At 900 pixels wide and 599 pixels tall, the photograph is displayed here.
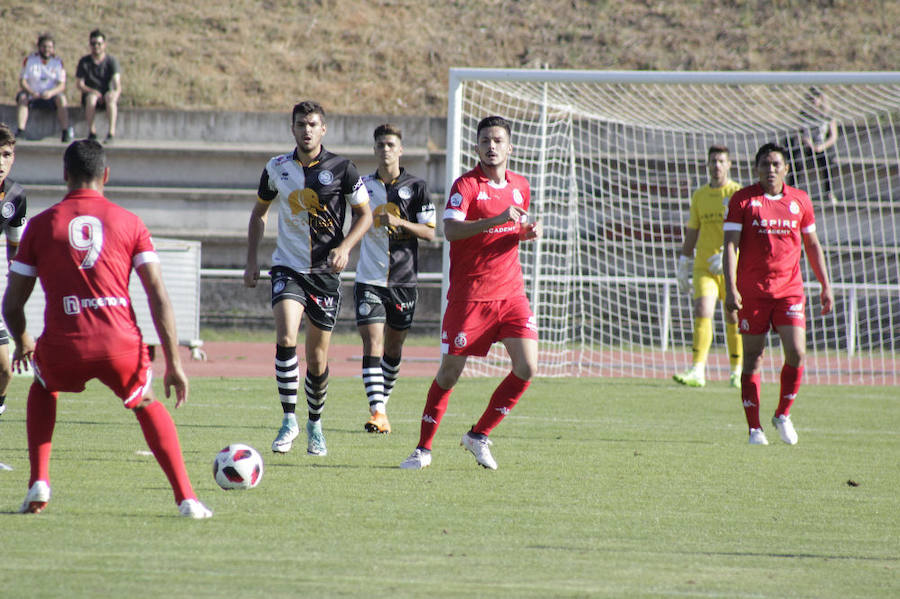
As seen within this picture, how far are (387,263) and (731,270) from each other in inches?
109

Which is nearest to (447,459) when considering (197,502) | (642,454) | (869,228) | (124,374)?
(642,454)

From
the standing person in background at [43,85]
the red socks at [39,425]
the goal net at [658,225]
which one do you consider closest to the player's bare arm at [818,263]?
the red socks at [39,425]

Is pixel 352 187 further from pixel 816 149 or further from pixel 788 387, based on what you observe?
pixel 816 149

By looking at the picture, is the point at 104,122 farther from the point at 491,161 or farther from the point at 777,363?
the point at 491,161

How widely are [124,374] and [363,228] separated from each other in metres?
2.75

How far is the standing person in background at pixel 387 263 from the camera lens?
9234 millimetres

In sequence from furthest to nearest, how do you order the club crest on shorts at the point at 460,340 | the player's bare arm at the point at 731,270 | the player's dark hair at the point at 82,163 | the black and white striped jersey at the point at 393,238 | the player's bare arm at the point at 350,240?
the black and white striped jersey at the point at 393,238 → the player's bare arm at the point at 731,270 → the player's bare arm at the point at 350,240 → the club crest on shorts at the point at 460,340 → the player's dark hair at the point at 82,163

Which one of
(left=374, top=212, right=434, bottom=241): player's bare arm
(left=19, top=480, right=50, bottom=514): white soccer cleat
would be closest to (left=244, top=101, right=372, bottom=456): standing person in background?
(left=374, top=212, right=434, bottom=241): player's bare arm

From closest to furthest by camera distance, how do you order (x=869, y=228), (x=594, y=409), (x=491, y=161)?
(x=491, y=161)
(x=594, y=409)
(x=869, y=228)

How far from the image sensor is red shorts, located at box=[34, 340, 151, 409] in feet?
16.2

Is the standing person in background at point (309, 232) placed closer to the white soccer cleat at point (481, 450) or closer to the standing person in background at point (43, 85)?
the white soccer cleat at point (481, 450)

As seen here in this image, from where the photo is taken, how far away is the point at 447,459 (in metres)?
7.50

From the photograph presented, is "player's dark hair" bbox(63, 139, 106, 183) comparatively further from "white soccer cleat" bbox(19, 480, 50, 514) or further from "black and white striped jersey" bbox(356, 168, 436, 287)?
"black and white striped jersey" bbox(356, 168, 436, 287)

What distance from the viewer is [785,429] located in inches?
343
